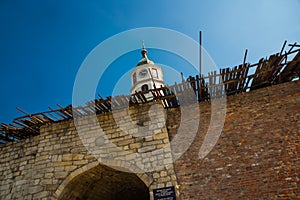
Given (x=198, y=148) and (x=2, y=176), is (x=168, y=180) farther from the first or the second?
(x=2, y=176)

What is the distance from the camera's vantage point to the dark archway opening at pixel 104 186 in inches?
284

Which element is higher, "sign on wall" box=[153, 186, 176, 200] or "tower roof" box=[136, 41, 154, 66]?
"tower roof" box=[136, 41, 154, 66]

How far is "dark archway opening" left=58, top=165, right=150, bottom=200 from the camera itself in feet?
23.7

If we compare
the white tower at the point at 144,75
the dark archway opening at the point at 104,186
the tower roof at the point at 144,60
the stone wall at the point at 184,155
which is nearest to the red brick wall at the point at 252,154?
the stone wall at the point at 184,155

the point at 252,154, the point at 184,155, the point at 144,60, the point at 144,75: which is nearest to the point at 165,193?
the point at 184,155

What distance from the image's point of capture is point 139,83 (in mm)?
22281

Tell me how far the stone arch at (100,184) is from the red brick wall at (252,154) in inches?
51.0

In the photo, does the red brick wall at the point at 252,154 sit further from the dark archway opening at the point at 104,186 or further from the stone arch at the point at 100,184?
the dark archway opening at the point at 104,186

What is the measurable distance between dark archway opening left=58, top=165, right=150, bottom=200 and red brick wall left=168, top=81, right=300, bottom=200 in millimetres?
1838

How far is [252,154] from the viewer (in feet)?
20.6

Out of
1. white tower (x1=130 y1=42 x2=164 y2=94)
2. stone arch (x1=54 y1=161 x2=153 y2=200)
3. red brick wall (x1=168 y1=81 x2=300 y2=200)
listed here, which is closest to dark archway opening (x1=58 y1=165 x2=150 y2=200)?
stone arch (x1=54 y1=161 x2=153 y2=200)

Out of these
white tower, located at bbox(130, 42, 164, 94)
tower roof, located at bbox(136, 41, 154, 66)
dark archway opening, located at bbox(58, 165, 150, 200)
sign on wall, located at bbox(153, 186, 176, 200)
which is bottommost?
sign on wall, located at bbox(153, 186, 176, 200)

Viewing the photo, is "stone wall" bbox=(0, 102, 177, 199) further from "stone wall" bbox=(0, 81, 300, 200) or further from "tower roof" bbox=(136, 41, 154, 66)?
"tower roof" bbox=(136, 41, 154, 66)

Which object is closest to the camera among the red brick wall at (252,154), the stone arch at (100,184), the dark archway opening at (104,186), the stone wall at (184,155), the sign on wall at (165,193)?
the red brick wall at (252,154)
